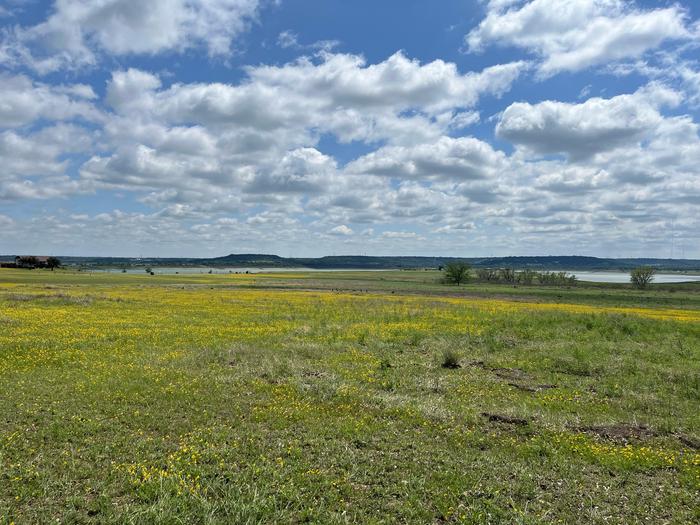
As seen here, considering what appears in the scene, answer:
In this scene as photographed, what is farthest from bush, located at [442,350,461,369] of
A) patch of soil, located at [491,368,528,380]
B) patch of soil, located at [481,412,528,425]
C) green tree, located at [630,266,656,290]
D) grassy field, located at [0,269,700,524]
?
green tree, located at [630,266,656,290]

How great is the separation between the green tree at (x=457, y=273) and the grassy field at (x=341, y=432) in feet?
325

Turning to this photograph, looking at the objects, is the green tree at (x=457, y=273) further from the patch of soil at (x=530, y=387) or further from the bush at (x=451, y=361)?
the patch of soil at (x=530, y=387)

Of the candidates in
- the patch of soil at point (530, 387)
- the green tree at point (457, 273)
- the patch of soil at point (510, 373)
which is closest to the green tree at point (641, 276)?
the green tree at point (457, 273)

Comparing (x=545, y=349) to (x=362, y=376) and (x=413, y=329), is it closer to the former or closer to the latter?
(x=413, y=329)

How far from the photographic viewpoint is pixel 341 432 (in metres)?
10.8

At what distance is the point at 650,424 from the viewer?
39.3 feet

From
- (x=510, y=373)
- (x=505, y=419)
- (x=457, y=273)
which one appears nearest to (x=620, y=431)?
(x=505, y=419)

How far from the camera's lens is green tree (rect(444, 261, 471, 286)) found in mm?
121688

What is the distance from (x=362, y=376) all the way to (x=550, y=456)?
25.9 ft

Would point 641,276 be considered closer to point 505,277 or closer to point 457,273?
point 505,277

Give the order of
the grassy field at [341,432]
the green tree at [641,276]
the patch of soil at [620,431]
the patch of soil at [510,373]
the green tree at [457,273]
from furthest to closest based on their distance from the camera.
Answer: the green tree at [457,273], the green tree at [641,276], the patch of soil at [510,373], the patch of soil at [620,431], the grassy field at [341,432]

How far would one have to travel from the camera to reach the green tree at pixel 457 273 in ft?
399

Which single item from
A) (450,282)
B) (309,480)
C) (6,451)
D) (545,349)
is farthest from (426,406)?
(450,282)

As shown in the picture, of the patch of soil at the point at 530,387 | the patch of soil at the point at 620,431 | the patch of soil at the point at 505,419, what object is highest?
the patch of soil at the point at 505,419
